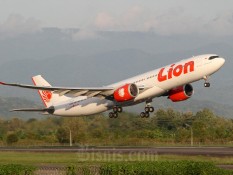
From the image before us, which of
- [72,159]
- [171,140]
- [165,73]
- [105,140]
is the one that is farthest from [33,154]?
[171,140]

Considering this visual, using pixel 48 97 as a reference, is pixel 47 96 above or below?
above

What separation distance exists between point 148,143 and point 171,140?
671 cm

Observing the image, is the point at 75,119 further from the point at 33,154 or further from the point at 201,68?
the point at 201,68

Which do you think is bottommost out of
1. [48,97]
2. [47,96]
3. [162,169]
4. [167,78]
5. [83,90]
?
[162,169]

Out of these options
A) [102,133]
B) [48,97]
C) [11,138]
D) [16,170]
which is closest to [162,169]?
[16,170]

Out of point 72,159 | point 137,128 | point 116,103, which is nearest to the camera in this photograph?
point 72,159

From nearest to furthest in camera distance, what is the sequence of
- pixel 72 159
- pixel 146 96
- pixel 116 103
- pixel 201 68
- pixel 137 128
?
pixel 72 159 < pixel 201 68 < pixel 146 96 < pixel 116 103 < pixel 137 128

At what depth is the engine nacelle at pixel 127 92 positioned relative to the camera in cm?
6225

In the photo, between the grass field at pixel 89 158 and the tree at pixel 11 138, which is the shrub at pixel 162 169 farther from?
the tree at pixel 11 138

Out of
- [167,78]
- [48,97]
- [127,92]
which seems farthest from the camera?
[48,97]

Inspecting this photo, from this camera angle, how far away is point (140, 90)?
62844 millimetres

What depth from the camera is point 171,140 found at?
8775 cm

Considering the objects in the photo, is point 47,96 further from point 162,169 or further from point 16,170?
point 162,169

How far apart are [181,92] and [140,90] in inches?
245
